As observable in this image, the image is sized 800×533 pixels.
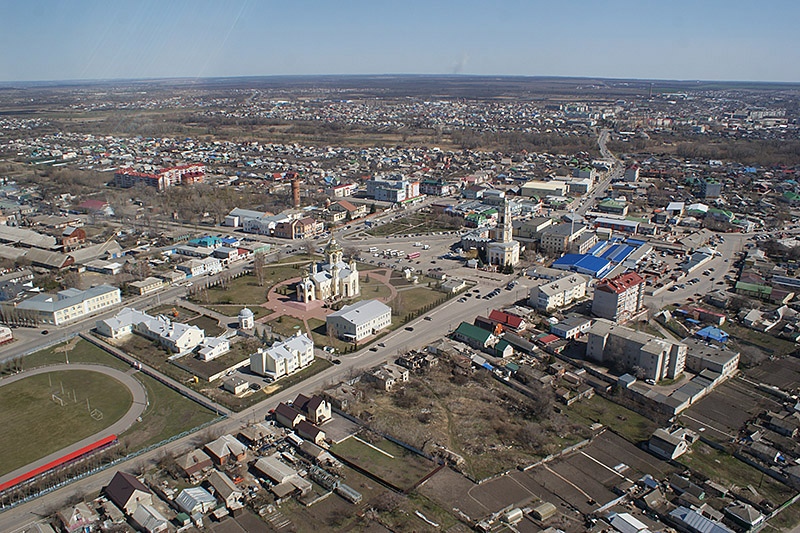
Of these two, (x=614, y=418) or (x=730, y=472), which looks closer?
(x=730, y=472)

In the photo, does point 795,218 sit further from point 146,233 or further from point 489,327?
point 146,233

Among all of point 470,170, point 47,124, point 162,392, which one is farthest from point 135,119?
point 162,392

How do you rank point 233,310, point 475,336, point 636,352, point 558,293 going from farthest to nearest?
point 558,293 < point 233,310 < point 475,336 < point 636,352

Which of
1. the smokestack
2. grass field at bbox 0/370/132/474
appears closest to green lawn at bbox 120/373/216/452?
grass field at bbox 0/370/132/474

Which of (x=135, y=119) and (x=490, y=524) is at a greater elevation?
(x=135, y=119)

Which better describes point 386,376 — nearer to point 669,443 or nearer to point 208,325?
point 669,443

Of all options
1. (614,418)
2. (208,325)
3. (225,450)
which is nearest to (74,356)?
(208,325)
